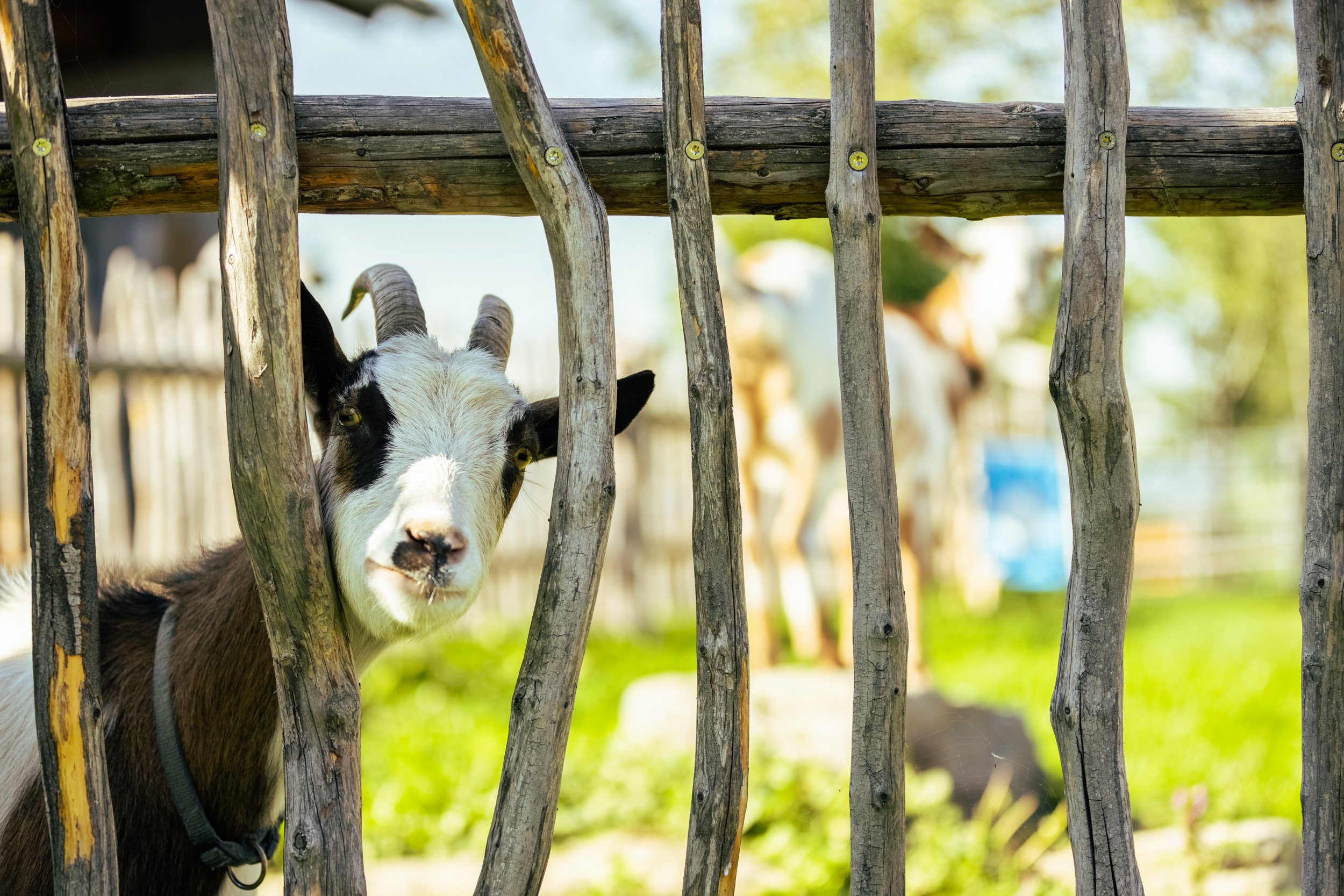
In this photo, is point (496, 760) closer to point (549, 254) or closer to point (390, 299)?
point (390, 299)

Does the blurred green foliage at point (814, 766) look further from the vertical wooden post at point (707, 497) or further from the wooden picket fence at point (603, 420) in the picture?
the vertical wooden post at point (707, 497)

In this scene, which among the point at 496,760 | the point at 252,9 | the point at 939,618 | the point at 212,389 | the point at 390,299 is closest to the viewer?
the point at 252,9

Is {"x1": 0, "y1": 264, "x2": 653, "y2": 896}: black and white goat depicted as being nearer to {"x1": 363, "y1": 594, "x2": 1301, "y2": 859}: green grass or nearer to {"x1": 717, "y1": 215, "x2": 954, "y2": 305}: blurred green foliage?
{"x1": 363, "y1": 594, "x2": 1301, "y2": 859}: green grass

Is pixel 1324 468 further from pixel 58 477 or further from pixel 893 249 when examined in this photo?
pixel 893 249

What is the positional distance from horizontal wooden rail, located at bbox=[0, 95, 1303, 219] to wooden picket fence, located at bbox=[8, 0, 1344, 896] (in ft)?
0.04

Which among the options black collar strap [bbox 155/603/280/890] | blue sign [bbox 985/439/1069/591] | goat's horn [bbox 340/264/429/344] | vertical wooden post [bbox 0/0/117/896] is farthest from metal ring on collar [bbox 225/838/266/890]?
blue sign [bbox 985/439/1069/591]

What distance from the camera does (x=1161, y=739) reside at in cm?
520

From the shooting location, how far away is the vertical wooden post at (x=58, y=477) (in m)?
1.86

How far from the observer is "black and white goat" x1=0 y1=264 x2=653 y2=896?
2.02 meters

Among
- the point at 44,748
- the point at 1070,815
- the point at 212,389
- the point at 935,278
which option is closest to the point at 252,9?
the point at 44,748

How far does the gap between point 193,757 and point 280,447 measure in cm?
83

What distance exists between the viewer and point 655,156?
2.13 meters

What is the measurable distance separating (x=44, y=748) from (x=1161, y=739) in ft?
16.2

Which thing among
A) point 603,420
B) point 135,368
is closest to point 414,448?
point 603,420
